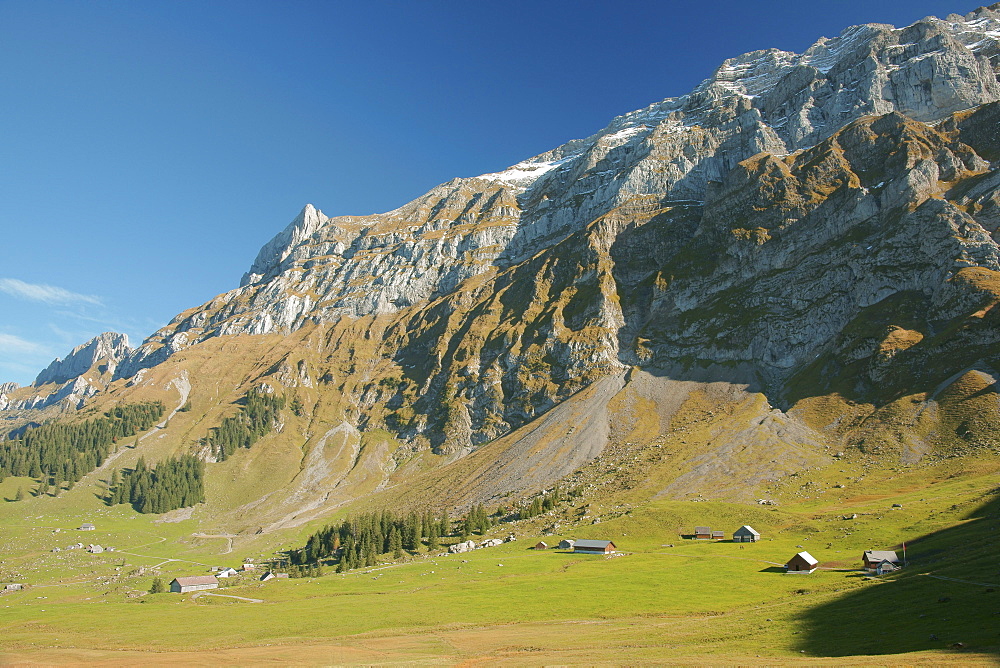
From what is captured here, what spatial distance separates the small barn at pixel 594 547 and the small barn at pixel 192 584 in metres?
65.9

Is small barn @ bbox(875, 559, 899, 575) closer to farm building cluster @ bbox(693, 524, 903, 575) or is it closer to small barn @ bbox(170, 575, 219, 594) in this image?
farm building cluster @ bbox(693, 524, 903, 575)

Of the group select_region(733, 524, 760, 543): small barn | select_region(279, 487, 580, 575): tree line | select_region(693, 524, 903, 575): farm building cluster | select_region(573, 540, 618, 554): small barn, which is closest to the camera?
select_region(693, 524, 903, 575): farm building cluster

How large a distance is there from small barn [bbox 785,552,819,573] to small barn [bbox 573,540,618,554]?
34.7 meters

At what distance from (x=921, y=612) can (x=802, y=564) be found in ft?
112

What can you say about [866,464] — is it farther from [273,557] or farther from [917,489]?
[273,557]

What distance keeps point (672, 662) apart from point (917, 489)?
102981mm

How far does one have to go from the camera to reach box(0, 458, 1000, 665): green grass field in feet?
126

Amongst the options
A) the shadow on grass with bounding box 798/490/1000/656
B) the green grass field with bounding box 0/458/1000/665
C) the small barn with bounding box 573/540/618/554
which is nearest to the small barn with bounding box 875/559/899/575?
the shadow on grass with bounding box 798/490/1000/656

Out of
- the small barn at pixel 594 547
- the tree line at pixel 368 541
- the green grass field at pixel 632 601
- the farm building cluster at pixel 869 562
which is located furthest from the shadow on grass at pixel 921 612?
the tree line at pixel 368 541

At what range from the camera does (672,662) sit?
34.5m

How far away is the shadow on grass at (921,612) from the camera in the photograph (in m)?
31.5

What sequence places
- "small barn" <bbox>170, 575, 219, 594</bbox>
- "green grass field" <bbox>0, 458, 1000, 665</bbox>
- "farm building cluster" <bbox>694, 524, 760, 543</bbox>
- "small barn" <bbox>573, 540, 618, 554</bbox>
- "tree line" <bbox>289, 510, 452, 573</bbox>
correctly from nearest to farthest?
"green grass field" <bbox>0, 458, 1000, 665</bbox> → "farm building cluster" <bbox>694, 524, 760, 543</bbox> → "small barn" <bbox>170, 575, 219, 594</bbox> → "small barn" <bbox>573, 540, 618, 554</bbox> → "tree line" <bbox>289, 510, 452, 573</bbox>

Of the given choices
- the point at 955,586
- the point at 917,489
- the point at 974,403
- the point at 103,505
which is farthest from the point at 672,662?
the point at 103,505

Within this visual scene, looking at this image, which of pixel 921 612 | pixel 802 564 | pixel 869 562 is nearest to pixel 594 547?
pixel 802 564
